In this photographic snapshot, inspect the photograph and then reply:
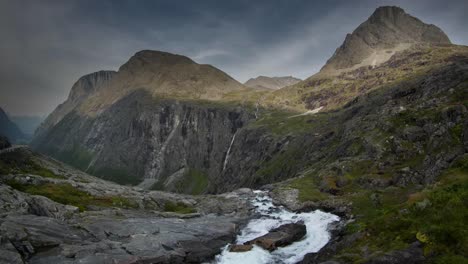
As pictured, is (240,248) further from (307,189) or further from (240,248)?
(307,189)

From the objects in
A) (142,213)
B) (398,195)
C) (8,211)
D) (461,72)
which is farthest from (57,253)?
(461,72)

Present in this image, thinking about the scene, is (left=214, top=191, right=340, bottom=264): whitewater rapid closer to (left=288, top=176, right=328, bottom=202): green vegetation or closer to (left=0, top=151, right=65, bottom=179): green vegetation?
(left=288, top=176, right=328, bottom=202): green vegetation

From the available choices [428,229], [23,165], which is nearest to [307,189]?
[428,229]

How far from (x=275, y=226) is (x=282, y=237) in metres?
14.3

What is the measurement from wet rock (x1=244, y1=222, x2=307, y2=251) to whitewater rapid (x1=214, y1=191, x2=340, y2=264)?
873mm

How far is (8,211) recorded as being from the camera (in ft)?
214

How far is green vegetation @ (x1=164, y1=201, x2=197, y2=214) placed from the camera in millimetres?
102750

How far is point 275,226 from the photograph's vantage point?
2980 inches

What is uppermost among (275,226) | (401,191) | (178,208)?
(401,191)

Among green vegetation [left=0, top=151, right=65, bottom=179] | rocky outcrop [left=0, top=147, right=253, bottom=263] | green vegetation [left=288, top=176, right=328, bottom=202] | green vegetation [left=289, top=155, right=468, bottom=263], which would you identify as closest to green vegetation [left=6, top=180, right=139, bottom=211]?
rocky outcrop [left=0, top=147, right=253, bottom=263]

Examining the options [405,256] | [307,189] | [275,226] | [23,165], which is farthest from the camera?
[23,165]

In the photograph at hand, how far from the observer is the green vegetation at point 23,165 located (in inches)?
5807

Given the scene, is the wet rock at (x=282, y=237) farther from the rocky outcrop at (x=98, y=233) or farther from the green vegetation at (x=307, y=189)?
the green vegetation at (x=307, y=189)

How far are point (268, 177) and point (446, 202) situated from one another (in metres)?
152
